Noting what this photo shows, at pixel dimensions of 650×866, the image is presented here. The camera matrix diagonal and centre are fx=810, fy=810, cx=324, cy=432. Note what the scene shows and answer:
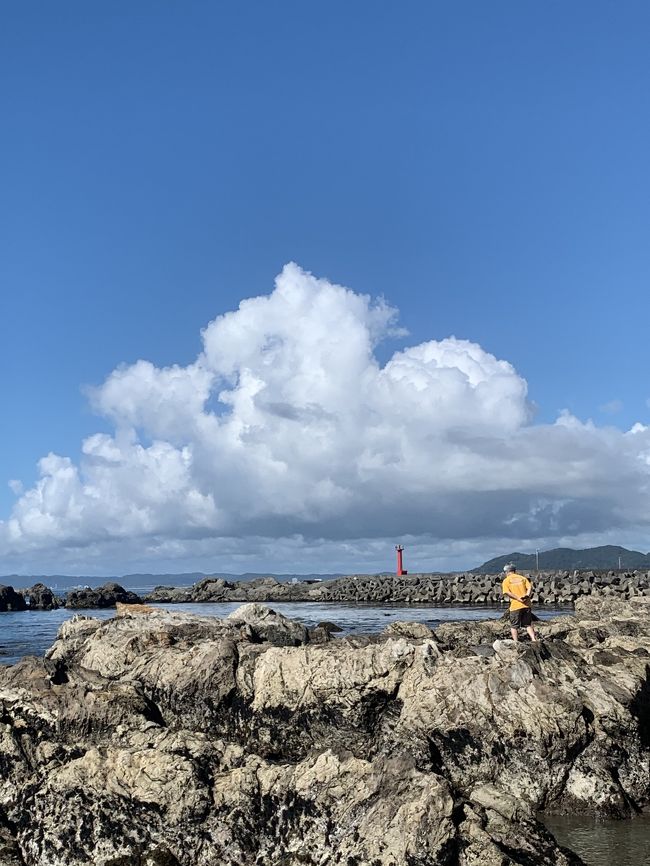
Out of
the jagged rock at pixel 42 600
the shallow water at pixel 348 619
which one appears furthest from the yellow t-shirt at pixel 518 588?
the jagged rock at pixel 42 600

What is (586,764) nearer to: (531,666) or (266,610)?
(531,666)

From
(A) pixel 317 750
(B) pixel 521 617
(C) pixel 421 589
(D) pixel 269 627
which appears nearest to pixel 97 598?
(C) pixel 421 589

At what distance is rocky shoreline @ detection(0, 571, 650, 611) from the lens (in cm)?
5953

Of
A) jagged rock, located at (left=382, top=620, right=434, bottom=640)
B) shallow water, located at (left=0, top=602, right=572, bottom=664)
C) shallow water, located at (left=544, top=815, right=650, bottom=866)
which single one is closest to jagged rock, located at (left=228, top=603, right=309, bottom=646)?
jagged rock, located at (left=382, top=620, right=434, bottom=640)

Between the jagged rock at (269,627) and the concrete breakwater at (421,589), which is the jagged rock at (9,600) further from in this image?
the jagged rock at (269,627)

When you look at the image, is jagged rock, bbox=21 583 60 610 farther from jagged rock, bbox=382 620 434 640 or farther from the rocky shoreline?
jagged rock, bbox=382 620 434 640

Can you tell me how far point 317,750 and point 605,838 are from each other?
4515 millimetres

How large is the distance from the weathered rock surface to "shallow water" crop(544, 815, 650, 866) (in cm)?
40

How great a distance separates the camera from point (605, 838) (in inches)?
480

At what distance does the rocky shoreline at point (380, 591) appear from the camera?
195 feet

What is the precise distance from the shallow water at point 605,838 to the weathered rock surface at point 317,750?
1.32 ft

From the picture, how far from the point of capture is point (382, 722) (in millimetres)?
14820

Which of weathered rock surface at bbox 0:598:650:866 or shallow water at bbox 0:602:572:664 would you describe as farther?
shallow water at bbox 0:602:572:664

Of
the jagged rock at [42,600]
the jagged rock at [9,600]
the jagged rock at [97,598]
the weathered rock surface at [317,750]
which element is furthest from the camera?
the jagged rock at [42,600]
